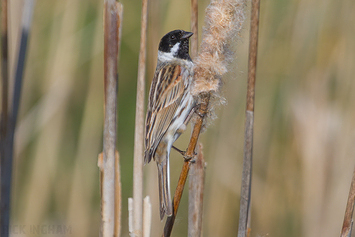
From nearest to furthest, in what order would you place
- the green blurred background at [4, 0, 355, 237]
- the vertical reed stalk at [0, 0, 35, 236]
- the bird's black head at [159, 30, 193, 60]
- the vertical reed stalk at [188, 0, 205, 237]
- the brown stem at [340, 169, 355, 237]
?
the brown stem at [340, 169, 355, 237] < the vertical reed stalk at [0, 0, 35, 236] < the vertical reed stalk at [188, 0, 205, 237] < the bird's black head at [159, 30, 193, 60] < the green blurred background at [4, 0, 355, 237]

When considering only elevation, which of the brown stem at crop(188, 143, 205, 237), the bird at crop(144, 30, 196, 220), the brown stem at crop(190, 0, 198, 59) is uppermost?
the brown stem at crop(190, 0, 198, 59)

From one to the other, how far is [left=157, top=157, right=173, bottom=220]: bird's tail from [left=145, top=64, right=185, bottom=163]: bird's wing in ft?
0.47

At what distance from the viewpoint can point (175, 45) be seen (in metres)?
2.69

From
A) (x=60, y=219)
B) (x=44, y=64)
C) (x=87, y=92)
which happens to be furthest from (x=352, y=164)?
(x=44, y=64)

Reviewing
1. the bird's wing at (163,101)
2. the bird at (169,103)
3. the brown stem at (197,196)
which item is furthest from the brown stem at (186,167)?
the bird's wing at (163,101)

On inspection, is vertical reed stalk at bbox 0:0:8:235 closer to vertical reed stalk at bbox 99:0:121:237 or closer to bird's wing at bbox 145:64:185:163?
vertical reed stalk at bbox 99:0:121:237

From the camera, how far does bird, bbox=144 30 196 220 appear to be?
2258 millimetres

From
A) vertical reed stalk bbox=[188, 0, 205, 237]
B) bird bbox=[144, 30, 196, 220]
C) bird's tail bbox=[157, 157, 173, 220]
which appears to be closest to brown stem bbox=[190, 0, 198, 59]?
vertical reed stalk bbox=[188, 0, 205, 237]

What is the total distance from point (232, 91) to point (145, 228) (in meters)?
1.30

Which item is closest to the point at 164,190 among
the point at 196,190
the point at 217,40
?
the point at 196,190

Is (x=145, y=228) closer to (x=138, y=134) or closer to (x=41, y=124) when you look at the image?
(x=138, y=134)

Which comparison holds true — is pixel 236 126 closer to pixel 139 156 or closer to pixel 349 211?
pixel 139 156

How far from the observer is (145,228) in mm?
1969

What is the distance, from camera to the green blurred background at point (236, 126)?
276 cm
